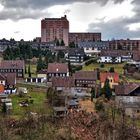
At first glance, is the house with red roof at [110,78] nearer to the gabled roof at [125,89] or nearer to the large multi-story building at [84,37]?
the gabled roof at [125,89]

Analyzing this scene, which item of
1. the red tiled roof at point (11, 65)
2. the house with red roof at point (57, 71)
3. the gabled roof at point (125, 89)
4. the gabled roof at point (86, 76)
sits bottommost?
the gabled roof at point (125, 89)

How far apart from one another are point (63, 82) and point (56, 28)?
54.8 m

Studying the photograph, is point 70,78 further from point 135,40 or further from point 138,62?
point 135,40

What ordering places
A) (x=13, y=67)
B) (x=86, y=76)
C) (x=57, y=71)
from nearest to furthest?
(x=86, y=76) < (x=57, y=71) < (x=13, y=67)

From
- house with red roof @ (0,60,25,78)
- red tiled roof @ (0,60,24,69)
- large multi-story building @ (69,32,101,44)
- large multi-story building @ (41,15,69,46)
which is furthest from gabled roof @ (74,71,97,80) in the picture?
large multi-story building @ (69,32,101,44)

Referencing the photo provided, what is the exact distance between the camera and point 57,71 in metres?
54.9

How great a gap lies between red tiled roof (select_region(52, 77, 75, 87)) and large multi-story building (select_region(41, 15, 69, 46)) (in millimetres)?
52706

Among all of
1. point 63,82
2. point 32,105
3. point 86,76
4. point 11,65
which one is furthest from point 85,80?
point 32,105

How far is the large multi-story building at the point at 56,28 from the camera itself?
102m

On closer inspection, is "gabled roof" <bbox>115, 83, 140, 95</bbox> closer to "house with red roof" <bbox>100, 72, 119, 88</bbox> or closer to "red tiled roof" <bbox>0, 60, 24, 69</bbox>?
"house with red roof" <bbox>100, 72, 119, 88</bbox>

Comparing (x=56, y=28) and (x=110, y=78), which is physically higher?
(x=56, y=28)

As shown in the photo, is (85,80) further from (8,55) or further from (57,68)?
(8,55)

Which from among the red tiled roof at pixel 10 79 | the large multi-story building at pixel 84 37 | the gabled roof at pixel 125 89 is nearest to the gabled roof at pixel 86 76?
the gabled roof at pixel 125 89

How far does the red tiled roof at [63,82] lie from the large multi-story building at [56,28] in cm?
5271
